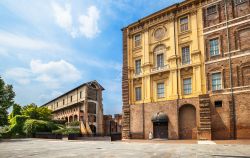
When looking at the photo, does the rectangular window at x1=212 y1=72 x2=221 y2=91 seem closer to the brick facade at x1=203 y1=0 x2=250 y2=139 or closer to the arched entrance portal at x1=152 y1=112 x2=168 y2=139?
the brick facade at x1=203 y1=0 x2=250 y2=139

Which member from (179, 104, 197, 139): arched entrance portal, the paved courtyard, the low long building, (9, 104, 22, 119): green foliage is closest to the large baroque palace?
(179, 104, 197, 139): arched entrance portal

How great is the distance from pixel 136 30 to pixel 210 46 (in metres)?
10.8

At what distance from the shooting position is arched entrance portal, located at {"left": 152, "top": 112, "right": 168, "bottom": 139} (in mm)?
28347

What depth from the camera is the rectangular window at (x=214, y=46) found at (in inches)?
1025

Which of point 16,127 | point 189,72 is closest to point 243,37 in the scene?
point 189,72

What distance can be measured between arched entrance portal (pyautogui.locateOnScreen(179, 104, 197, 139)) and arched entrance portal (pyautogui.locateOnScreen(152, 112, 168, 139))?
1.85 metres

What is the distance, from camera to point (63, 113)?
64.6 m

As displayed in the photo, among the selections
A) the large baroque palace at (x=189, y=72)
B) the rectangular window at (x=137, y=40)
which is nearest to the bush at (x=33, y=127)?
the large baroque palace at (x=189, y=72)

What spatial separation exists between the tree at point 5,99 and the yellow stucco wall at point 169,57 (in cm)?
2031

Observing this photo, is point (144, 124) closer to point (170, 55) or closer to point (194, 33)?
point (170, 55)

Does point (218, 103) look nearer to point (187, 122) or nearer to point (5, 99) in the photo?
point (187, 122)

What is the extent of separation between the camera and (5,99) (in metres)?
39.9

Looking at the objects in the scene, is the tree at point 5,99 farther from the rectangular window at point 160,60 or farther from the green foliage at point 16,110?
the rectangular window at point 160,60

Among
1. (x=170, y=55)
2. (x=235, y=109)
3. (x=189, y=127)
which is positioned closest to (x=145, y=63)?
(x=170, y=55)
